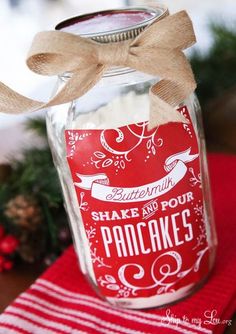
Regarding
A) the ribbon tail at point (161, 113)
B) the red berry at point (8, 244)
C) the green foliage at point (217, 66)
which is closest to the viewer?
the ribbon tail at point (161, 113)

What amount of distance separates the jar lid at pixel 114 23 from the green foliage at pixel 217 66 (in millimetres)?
301

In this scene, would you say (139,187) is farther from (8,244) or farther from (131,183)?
(8,244)

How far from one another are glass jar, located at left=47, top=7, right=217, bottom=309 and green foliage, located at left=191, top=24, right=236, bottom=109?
0.29 m

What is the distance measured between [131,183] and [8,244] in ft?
0.62

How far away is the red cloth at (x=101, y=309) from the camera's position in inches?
17.4

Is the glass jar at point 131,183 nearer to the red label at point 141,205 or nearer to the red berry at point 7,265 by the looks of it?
the red label at point 141,205

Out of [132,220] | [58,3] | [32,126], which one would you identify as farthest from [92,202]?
[58,3]

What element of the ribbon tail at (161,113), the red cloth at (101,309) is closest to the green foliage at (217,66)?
the red cloth at (101,309)

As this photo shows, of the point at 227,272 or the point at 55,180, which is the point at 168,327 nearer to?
the point at 227,272

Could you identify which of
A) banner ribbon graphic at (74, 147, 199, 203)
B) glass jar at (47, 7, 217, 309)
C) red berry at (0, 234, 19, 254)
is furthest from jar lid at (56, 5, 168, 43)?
red berry at (0, 234, 19, 254)

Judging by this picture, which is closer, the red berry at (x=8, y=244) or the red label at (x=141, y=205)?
the red label at (x=141, y=205)

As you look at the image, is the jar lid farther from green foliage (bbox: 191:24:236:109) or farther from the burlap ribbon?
green foliage (bbox: 191:24:236:109)

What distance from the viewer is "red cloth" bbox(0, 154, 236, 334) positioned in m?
0.44


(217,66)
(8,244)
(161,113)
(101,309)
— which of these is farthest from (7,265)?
(217,66)
